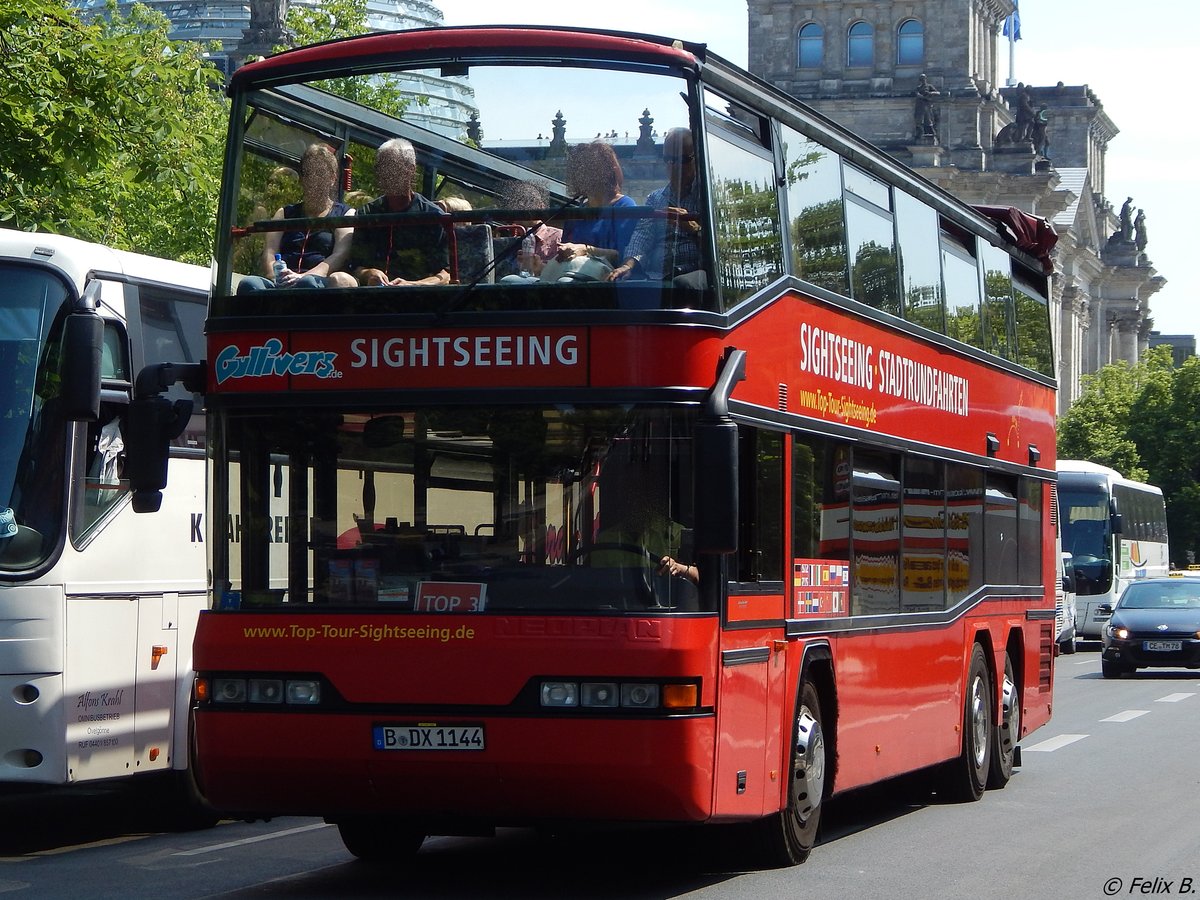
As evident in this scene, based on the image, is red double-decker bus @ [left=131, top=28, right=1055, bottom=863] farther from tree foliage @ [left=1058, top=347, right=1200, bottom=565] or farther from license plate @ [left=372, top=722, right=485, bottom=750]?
tree foliage @ [left=1058, top=347, right=1200, bottom=565]

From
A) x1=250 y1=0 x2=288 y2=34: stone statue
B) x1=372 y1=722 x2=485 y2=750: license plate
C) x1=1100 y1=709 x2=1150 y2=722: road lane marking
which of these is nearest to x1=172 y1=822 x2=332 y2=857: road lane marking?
x1=372 y1=722 x2=485 y2=750: license plate

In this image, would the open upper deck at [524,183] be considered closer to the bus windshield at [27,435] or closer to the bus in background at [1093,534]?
the bus windshield at [27,435]

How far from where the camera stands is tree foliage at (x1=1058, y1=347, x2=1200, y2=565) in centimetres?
9612

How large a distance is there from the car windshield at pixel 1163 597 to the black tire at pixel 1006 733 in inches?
678

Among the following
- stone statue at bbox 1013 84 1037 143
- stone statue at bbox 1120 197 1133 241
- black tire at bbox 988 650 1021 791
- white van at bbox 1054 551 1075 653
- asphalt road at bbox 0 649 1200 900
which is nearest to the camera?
asphalt road at bbox 0 649 1200 900

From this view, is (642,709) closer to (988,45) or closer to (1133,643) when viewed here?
(1133,643)

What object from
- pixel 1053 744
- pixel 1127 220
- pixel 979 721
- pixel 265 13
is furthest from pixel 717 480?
pixel 1127 220

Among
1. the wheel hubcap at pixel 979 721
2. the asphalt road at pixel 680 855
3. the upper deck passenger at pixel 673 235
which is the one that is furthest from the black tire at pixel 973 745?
the upper deck passenger at pixel 673 235

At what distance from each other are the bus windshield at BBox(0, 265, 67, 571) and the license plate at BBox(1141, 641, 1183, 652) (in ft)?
74.4

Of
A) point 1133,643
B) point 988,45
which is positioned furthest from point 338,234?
point 988,45

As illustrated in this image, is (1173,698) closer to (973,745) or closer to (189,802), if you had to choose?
(973,745)

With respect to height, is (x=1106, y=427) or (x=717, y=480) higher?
(x=1106, y=427)

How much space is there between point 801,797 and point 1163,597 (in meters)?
23.5

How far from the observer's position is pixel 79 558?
11.2 meters
